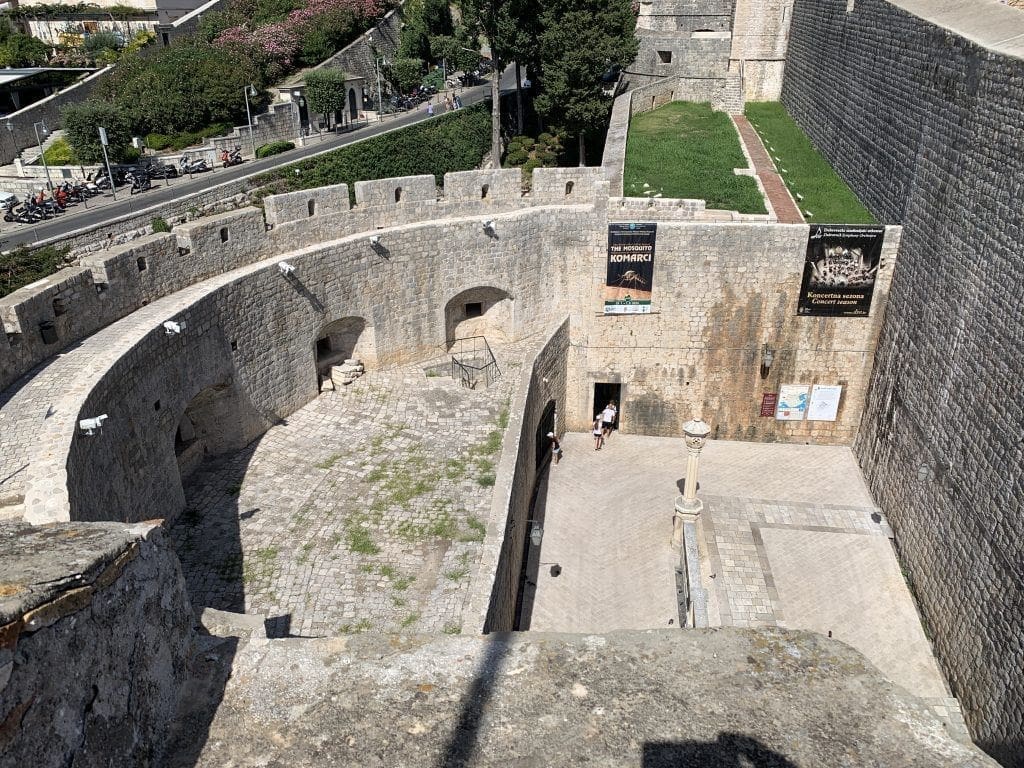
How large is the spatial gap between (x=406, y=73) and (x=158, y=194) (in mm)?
17247

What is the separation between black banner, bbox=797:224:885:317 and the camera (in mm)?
13695

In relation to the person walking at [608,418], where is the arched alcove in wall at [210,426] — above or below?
above

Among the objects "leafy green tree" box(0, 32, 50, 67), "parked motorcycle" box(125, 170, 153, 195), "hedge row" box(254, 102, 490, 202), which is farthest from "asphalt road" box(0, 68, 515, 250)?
"leafy green tree" box(0, 32, 50, 67)

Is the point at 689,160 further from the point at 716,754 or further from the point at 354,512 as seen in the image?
the point at 716,754

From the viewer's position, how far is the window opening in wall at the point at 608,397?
53.9 feet

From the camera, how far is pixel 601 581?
1277 centimetres

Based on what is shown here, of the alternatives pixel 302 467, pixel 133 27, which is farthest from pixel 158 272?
pixel 133 27

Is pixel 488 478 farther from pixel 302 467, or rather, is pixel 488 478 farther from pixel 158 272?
pixel 158 272

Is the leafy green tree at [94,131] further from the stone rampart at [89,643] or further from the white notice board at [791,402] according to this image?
the stone rampart at [89,643]

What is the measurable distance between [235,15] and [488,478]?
106ft

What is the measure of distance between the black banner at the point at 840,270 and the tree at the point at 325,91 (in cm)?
2176

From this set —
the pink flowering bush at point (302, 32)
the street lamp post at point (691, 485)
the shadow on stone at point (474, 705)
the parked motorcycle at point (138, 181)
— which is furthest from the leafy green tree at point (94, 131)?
the shadow on stone at point (474, 705)

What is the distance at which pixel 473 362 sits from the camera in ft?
50.3

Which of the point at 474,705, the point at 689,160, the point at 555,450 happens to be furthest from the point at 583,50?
the point at 474,705
